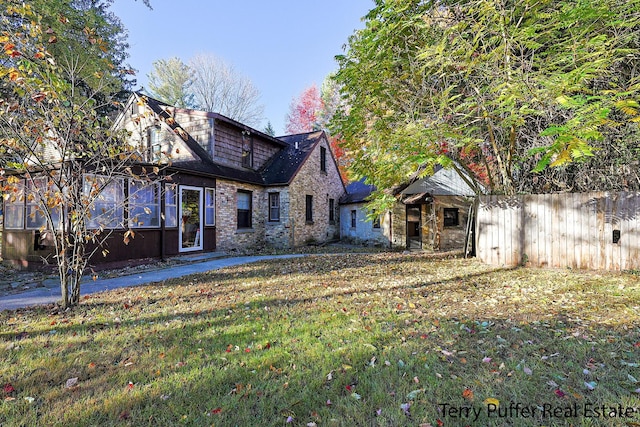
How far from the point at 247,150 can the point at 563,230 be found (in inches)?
487

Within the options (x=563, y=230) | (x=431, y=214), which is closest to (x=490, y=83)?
(x=563, y=230)

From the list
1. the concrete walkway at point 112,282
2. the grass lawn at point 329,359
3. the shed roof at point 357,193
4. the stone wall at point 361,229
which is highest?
the shed roof at point 357,193

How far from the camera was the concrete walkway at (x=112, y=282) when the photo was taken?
5.19 metres

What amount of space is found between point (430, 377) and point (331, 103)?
27.0 m

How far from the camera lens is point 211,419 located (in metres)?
2.13

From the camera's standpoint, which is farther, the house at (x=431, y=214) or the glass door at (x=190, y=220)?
the house at (x=431, y=214)

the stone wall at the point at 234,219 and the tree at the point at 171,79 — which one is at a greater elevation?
the tree at the point at 171,79

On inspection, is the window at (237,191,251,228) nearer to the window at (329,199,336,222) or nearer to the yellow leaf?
the window at (329,199,336,222)

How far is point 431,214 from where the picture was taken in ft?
46.8

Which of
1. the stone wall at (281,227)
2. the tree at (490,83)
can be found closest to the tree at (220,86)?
the stone wall at (281,227)

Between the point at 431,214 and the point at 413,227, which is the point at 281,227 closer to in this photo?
the point at 413,227

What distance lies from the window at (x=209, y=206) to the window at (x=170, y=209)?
1210 mm

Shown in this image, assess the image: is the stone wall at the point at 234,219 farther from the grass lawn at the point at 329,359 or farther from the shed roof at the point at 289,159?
the grass lawn at the point at 329,359

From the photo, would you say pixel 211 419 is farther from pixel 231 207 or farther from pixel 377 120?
pixel 231 207
